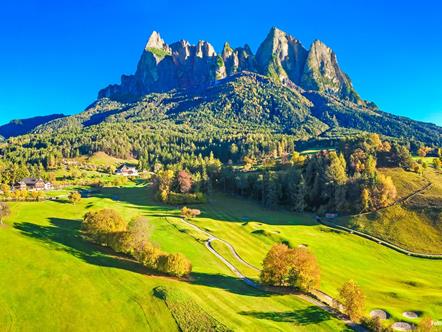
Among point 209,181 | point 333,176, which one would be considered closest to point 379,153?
point 333,176

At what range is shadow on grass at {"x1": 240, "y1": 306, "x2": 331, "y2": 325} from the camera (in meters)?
60.4

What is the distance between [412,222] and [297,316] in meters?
78.3

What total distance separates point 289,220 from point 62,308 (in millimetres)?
94200

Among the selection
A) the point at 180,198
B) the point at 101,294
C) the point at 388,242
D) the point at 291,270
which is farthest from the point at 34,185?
the point at 388,242

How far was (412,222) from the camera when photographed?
400 ft

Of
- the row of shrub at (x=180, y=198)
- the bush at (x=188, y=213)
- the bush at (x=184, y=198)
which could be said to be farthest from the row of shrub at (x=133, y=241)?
the bush at (x=184, y=198)

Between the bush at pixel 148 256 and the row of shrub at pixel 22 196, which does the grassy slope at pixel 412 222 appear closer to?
the bush at pixel 148 256

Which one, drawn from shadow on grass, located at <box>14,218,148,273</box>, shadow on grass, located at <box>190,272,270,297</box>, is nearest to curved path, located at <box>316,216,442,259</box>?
shadow on grass, located at <box>190,272,270,297</box>

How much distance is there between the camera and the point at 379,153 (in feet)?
577

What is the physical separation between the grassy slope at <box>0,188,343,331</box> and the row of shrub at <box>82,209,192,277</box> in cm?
281

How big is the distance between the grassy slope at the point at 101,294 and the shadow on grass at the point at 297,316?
0.53 ft

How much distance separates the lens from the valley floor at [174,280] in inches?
2333

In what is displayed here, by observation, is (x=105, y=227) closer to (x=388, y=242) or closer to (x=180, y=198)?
(x=180, y=198)

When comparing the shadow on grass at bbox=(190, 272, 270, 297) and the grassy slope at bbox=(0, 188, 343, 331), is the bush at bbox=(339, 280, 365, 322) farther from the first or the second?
the shadow on grass at bbox=(190, 272, 270, 297)
